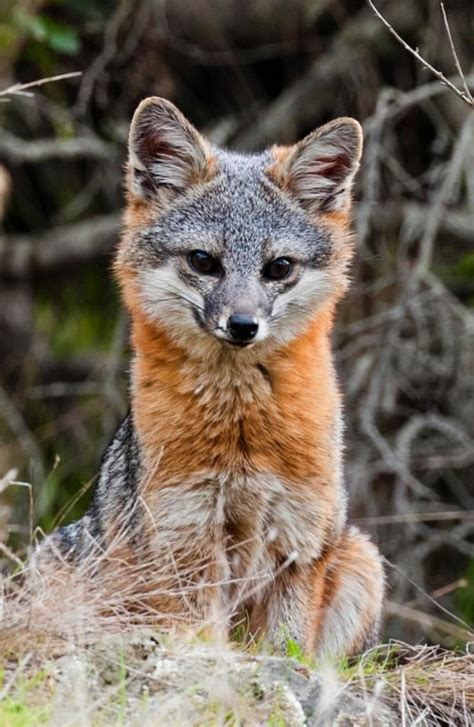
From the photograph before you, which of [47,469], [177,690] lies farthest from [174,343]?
[47,469]

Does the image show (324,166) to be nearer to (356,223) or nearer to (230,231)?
(230,231)

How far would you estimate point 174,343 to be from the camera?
16.7 feet

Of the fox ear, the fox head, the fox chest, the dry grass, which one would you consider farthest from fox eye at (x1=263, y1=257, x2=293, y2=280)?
the dry grass

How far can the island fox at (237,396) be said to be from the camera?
191 inches

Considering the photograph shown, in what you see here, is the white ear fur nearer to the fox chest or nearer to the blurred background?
the fox chest

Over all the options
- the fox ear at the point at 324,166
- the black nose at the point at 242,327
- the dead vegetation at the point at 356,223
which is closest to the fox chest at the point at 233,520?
the black nose at the point at 242,327

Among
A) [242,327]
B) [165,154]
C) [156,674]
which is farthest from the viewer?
[165,154]

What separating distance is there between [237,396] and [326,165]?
3.67 ft

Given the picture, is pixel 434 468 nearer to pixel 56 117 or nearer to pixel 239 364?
pixel 56 117

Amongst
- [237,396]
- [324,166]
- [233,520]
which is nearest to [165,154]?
[324,166]

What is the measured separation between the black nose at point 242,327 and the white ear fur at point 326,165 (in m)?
0.82

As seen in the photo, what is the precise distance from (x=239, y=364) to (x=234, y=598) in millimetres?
898

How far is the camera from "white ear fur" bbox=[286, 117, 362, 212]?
211 inches

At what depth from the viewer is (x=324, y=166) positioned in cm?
542
